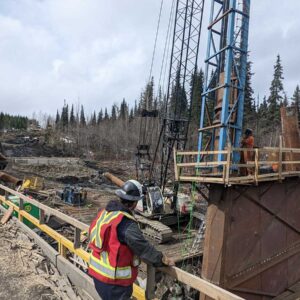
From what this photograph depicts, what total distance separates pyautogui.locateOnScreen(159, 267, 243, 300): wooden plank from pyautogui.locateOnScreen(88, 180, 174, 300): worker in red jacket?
0.53ft

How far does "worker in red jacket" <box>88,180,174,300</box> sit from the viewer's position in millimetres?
3596

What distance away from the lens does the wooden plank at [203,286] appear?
10.8 feet

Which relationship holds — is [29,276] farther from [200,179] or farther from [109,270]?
[200,179]

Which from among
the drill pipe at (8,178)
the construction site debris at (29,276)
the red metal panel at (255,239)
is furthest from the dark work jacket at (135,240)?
the drill pipe at (8,178)

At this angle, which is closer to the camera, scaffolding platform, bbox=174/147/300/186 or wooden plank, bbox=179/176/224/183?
scaffolding platform, bbox=174/147/300/186

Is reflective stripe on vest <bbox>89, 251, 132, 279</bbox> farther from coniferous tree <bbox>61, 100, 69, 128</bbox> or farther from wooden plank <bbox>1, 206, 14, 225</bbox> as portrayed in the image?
coniferous tree <bbox>61, 100, 69, 128</bbox>

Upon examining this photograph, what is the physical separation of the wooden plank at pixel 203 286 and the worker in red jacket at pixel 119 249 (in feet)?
0.53

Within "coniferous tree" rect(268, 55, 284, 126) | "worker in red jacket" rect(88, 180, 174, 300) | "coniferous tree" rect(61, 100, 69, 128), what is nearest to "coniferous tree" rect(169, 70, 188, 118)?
"worker in red jacket" rect(88, 180, 174, 300)

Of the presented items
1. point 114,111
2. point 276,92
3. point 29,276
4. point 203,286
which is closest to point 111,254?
point 203,286

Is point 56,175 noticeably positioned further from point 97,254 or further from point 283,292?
point 97,254

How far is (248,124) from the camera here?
62.8 metres

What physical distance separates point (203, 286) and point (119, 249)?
0.99m

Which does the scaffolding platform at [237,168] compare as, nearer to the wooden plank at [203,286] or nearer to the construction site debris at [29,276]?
the construction site debris at [29,276]

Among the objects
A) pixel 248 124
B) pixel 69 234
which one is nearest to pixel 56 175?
pixel 69 234
